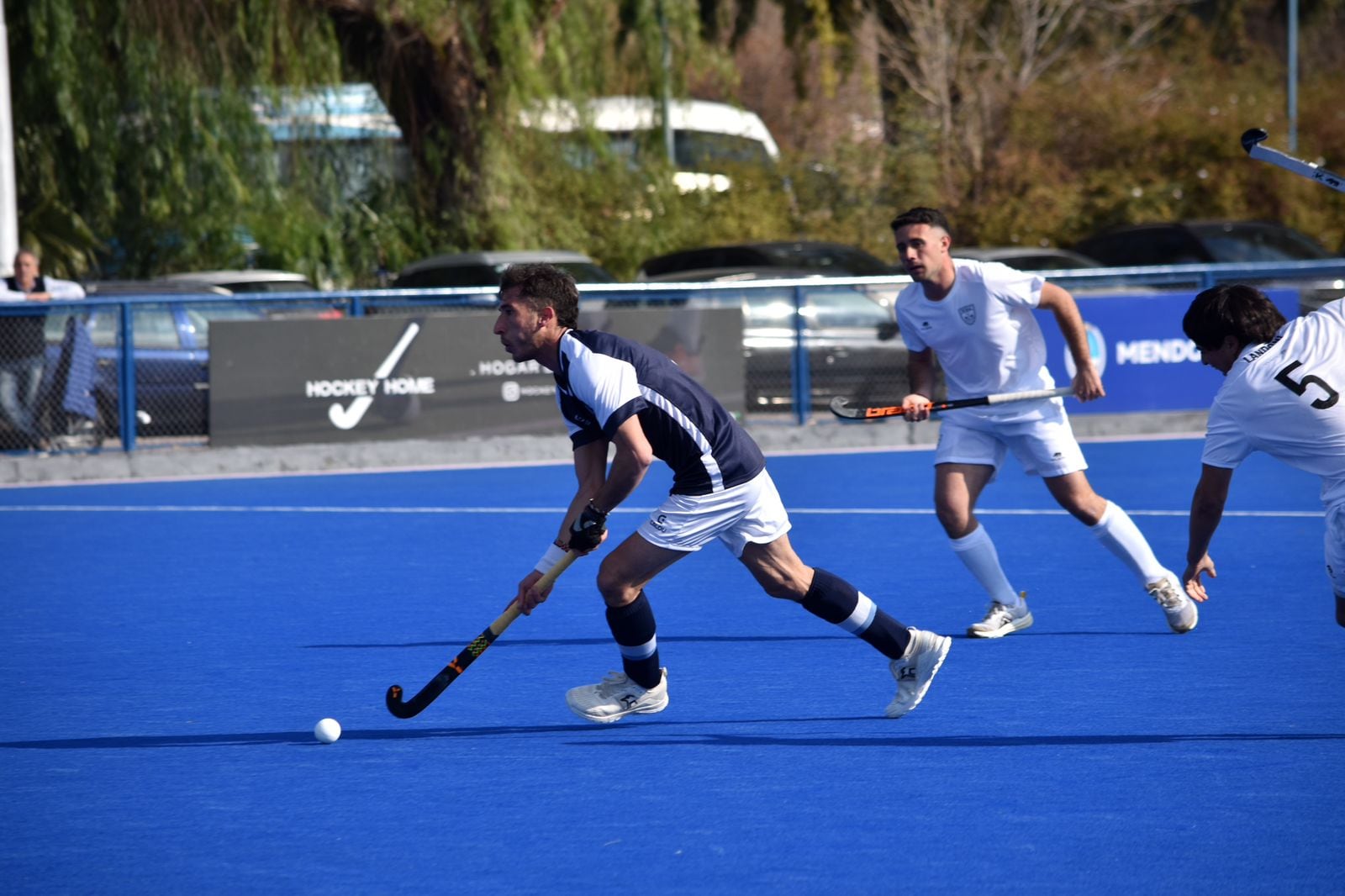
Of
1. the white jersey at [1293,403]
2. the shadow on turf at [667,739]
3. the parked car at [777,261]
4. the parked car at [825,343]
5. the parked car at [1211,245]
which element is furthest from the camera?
the parked car at [1211,245]

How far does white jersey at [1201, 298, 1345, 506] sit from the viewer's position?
5.68 m

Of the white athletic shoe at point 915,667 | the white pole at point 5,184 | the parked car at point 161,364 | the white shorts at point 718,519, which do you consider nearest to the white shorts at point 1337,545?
the white athletic shoe at point 915,667

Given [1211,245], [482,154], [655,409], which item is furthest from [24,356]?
[1211,245]

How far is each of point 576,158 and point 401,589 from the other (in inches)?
665

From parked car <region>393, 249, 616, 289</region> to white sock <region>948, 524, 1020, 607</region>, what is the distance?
12.3 meters

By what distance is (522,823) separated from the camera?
5.30 metres

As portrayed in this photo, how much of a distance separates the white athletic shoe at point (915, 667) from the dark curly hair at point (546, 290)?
165 centimetres

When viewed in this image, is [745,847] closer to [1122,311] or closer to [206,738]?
[206,738]

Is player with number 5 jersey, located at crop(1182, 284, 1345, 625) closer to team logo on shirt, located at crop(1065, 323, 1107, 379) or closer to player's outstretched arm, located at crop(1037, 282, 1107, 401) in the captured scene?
player's outstretched arm, located at crop(1037, 282, 1107, 401)

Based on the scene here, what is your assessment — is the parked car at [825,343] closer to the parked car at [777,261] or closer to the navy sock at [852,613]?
the parked car at [777,261]

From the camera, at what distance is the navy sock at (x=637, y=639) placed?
251 inches

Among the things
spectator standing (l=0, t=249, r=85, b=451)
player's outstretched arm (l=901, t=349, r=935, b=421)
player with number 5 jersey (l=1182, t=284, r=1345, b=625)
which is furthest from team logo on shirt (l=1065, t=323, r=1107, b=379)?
player with number 5 jersey (l=1182, t=284, r=1345, b=625)

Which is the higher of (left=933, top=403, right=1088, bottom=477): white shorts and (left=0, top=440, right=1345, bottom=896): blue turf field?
(left=933, top=403, right=1088, bottom=477): white shorts

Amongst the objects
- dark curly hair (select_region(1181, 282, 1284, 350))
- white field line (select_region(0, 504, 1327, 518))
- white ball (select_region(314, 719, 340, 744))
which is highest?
dark curly hair (select_region(1181, 282, 1284, 350))
